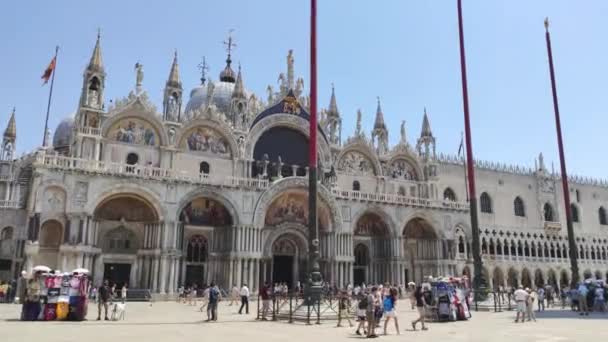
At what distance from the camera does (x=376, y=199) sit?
46375mm

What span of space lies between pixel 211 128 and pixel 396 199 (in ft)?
58.7

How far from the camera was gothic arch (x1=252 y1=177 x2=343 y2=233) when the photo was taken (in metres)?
39.5

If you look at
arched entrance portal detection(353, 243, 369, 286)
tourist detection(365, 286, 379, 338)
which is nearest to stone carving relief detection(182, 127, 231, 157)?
arched entrance portal detection(353, 243, 369, 286)

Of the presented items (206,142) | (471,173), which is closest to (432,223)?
(471,173)

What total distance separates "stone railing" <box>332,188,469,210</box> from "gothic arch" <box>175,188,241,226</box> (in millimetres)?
9093

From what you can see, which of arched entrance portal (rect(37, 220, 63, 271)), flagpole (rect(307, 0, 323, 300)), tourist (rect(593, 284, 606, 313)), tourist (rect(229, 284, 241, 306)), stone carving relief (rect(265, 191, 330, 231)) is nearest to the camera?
flagpole (rect(307, 0, 323, 300))

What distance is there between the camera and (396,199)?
156ft

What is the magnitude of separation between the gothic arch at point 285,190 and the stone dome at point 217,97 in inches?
559

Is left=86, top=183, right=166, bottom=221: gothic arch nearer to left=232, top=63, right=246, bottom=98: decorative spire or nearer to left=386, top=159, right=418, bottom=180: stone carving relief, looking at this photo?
left=232, top=63, right=246, bottom=98: decorative spire

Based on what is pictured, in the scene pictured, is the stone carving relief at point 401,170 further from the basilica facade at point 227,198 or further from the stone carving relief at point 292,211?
the stone carving relief at point 292,211

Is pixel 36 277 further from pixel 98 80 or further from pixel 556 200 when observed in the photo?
pixel 556 200

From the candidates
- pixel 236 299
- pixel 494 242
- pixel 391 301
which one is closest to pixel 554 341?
pixel 391 301

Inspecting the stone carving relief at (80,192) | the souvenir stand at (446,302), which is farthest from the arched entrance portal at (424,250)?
the stone carving relief at (80,192)

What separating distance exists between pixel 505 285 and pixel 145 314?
43706 mm
